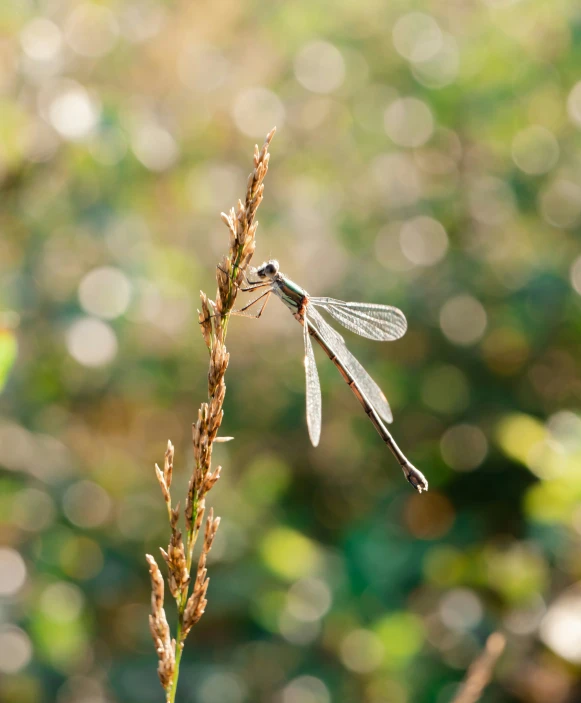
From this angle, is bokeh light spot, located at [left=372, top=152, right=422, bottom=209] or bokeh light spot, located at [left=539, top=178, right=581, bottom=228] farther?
bokeh light spot, located at [left=372, top=152, right=422, bottom=209]

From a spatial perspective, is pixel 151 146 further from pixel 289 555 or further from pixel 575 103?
pixel 575 103

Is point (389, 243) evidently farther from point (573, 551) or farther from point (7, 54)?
point (7, 54)

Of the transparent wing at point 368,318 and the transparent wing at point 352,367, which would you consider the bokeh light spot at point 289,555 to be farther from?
the transparent wing at point 368,318

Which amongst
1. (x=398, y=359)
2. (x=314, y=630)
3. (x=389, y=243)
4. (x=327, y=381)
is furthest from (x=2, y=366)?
(x=389, y=243)

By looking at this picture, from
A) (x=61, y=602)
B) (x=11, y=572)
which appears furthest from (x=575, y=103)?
(x=11, y=572)

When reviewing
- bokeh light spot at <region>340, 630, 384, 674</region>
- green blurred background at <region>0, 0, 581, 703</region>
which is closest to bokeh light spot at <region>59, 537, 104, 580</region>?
green blurred background at <region>0, 0, 581, 703</region>

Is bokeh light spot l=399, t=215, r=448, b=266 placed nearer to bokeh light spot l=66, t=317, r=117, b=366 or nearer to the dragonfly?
the dragonfly
